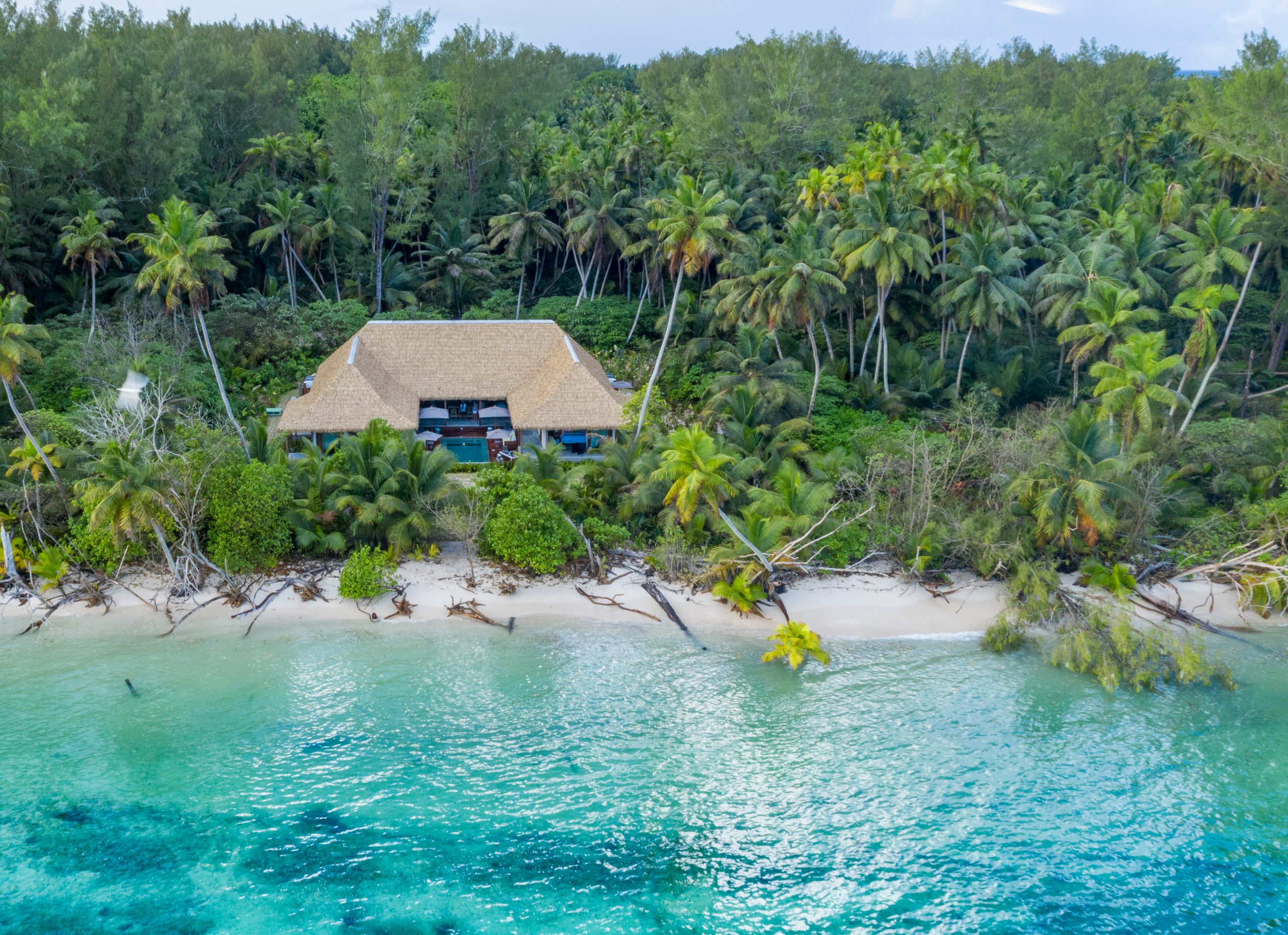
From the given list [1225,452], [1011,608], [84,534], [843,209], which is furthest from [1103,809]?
[843,209]

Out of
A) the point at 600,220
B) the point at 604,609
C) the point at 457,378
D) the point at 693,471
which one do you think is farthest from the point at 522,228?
the point at 693,471

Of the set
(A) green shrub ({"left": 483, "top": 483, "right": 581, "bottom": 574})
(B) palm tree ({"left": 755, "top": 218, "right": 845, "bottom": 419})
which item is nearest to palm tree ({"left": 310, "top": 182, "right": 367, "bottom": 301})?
(B) palm tree ({"left": 755, "top": 218, "right": 845, "bottom": 419})

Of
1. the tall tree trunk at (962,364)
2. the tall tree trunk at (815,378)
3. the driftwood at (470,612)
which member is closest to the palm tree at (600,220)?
the tall tree trunk at (815,378)

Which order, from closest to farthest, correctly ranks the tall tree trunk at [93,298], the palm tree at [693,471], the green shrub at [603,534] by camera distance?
the palm tree at [693,471] < the green shrub at [603,534] < the tall tree trunk at [93,298]

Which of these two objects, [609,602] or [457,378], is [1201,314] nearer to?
[609,602]

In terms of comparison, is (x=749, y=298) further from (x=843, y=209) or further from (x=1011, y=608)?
(x=1011, y=608)

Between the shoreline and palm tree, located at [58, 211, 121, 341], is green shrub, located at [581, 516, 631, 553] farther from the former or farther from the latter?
palm tree, located at [58, 211, 121, 341]

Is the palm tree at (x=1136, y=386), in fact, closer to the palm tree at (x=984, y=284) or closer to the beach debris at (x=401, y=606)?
the palm tree at (x=984, y=284)

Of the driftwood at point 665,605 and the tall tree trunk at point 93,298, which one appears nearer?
the driftwood at point 665,605
